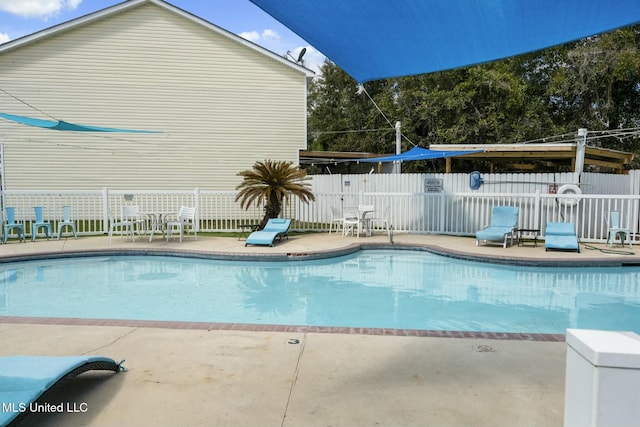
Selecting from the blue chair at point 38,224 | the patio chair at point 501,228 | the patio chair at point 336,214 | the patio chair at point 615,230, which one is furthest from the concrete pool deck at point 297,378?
the patio chair at point 336,214

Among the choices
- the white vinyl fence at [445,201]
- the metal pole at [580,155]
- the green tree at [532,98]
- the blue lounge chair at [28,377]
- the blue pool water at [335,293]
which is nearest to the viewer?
the blue lounge chair at [28,377]

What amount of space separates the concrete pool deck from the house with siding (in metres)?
11.5

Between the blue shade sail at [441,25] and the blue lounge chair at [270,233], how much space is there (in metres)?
7.05

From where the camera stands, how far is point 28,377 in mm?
2637

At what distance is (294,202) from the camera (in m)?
14.6

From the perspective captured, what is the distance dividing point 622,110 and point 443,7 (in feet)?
79.4

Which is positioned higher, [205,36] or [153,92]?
[205,36]

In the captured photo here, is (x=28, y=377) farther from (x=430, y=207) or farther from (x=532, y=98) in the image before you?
(x=532, y=98)

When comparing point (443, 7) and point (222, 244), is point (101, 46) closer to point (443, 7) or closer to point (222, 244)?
point (222, 244)

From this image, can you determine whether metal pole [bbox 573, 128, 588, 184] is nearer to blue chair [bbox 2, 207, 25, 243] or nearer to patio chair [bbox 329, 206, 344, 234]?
patio chair [bbox 329, 206, 344, 234]

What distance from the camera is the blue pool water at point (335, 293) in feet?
19.4

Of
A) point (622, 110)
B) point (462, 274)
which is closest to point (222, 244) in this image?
point (462, 274)

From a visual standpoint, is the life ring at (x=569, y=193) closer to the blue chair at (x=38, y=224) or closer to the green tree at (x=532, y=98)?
the green tree at (x=532, y=98)

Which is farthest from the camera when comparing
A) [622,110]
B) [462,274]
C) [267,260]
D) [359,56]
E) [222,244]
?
[622,110]
